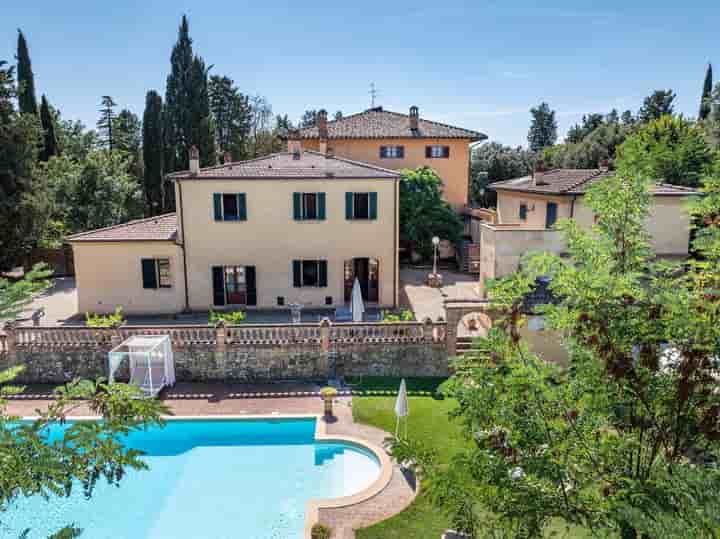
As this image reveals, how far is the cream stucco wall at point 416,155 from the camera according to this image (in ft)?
128

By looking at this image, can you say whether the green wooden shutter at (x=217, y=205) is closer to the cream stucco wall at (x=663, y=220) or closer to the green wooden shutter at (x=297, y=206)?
the green wooden shutter at (x=297, y=206)

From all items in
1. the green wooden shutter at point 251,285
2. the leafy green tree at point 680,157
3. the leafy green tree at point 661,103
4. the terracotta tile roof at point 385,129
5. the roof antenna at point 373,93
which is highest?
the leafy green tree at point 661,103

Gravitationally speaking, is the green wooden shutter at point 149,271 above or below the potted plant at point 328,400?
above

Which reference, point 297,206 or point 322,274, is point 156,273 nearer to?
point 297,206

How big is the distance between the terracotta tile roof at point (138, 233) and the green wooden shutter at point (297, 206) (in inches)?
229

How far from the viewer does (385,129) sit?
1569 inches

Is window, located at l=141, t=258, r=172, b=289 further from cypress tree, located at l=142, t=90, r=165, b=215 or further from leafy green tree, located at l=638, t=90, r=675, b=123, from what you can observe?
leafy green tree, located at l=638, t=90, r=675, b=123

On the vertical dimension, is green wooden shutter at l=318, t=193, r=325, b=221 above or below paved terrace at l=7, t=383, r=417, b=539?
above

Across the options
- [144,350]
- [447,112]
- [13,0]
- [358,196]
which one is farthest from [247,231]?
[447,112]

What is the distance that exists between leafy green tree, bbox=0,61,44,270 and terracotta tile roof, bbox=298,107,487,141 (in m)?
17.4

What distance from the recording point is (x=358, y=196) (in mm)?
25031

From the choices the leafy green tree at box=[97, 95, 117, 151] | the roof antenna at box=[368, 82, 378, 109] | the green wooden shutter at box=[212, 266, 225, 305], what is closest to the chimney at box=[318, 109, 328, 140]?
the roof antenna at box=[368, 82, 378, 109]

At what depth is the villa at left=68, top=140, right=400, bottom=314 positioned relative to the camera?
80.7 feet

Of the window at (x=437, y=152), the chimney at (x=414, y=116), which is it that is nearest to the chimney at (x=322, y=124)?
the chimney at (x=414, y=116)
